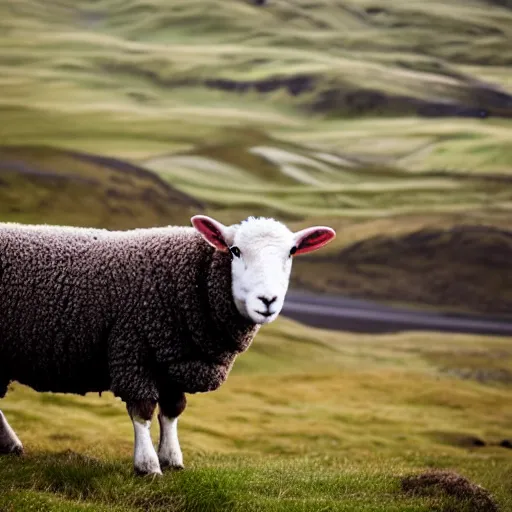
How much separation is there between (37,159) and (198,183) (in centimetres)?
342

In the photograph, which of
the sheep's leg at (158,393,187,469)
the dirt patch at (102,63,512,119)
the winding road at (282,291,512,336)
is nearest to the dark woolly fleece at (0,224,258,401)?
the sheep's leg at (158,393,187,469)

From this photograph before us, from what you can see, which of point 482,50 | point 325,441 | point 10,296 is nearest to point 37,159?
point 325,441

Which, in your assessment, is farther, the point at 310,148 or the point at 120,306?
the point at 310,148

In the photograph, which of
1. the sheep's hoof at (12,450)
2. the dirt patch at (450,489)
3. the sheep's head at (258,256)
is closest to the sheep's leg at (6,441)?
the sheep's hoof at (12,450)

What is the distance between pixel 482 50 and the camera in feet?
67.4

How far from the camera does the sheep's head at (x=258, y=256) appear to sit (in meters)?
4.98

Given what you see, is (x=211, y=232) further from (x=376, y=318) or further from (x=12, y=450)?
(x=376, y=318)

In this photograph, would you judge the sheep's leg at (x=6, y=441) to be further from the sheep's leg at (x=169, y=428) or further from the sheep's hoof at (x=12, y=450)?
the sheep's leg at (x=169, y=428)

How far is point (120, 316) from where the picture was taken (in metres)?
5.36

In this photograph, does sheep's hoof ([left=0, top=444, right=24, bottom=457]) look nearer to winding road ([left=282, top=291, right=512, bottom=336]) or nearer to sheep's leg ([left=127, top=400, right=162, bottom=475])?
sheep's leg ([left=127, top=400, right=162, bottom=475])

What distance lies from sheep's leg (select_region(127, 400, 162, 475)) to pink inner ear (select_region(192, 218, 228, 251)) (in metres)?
1.09

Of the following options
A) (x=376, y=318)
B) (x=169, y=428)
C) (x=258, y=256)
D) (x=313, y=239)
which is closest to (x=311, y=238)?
(x=313, y=239)

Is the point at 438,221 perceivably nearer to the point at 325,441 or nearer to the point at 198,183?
the point at 198,183

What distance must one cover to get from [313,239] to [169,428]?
1581 millimetres
